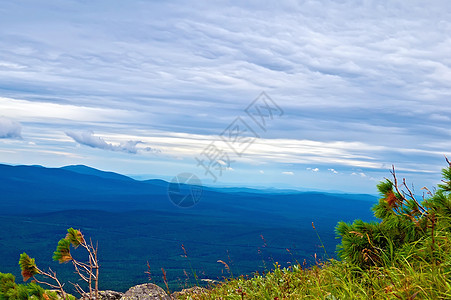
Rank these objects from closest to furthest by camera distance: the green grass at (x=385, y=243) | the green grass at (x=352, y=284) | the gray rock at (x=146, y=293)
A: the green grass at (x=352, y=284) < the green grass at (x=385, y=243) < the gray rock at (x=146, y=293)

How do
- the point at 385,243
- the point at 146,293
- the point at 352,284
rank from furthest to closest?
the point at 146,293 < the point at 385,243 < the point at 352,284

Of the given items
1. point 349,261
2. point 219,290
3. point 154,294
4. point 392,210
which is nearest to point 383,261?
point 349,261

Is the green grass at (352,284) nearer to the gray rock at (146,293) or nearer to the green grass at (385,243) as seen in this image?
the green grass at (385,243)

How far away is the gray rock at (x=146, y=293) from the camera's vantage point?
953 centimetres

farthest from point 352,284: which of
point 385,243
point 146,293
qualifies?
point 146,293

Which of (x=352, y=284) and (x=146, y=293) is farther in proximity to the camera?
(x=146, y=293)

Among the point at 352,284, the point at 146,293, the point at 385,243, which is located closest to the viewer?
the point at 352,284

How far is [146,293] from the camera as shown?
991cm

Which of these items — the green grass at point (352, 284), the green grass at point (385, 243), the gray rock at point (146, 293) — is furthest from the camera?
the gray rock at point (146, 293)

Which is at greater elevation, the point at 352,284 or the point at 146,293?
the point at 352,284

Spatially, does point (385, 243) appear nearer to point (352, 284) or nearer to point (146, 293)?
point (352, 284)

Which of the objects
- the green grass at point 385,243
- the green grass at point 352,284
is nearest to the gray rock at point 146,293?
the green grass at point 352,284

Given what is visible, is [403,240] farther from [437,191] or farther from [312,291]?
[312,291]

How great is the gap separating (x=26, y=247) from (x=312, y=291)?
8776 inches
